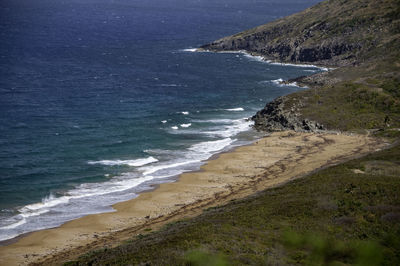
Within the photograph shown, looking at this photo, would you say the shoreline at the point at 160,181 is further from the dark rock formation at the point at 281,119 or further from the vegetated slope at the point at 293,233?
the vegetated slope at the point at 293,233

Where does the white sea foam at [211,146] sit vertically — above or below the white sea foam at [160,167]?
above

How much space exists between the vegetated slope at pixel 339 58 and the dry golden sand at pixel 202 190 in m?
6.15

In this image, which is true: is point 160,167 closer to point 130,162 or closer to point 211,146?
point 130,162

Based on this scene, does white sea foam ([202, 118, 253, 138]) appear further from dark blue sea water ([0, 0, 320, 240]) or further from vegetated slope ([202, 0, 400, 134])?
vegetated slope ([202, 0, 400, 134])

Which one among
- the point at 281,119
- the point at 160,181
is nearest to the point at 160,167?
the point at 160,181

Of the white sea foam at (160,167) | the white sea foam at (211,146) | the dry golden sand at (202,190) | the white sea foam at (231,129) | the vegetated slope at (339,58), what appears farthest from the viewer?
the vegetated slope at (339,58)

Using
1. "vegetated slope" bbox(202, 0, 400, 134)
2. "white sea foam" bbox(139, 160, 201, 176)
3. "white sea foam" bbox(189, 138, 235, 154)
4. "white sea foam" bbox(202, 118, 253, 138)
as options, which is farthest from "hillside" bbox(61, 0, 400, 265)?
"white sea foam" bbox(139, 160, 201, 176)

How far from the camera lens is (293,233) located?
3127cm

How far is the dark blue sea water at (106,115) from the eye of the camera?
51.6m

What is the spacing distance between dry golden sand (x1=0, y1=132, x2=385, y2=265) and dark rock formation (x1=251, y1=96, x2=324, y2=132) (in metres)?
2.86

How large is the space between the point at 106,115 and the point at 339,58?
70.6m

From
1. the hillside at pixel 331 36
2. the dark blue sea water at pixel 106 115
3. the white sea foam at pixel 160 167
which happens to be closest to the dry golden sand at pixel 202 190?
the dark blue sea water at pixel 106 115

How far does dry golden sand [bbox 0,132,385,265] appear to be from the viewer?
39156 millimetres

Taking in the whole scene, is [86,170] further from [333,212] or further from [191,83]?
[191,83]
